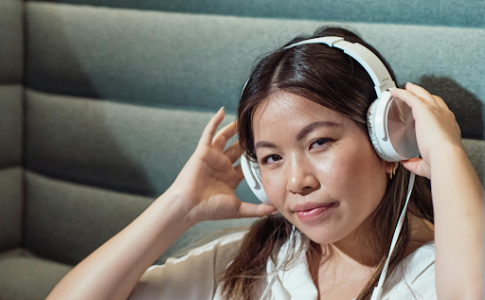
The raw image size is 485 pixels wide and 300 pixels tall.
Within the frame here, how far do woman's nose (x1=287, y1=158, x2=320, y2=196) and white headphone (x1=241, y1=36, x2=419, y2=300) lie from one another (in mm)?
126

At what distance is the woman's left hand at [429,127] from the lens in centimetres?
77

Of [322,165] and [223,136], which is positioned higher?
[322,165]

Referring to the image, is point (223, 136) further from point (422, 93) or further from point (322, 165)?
point (422, 93)

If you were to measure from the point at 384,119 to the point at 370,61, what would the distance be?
0.39ft

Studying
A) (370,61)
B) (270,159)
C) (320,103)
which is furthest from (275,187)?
(370,61)

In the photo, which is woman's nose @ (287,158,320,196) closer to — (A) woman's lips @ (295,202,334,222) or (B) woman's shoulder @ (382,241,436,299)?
(A) woman's lips @ (295,202,334,222)

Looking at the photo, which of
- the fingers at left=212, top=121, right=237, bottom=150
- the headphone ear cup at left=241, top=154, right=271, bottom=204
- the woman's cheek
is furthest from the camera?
the fingers at left=212, top=121, right=237, bottom=150

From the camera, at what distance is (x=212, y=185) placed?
1104mm

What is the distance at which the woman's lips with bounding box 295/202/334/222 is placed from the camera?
838mm

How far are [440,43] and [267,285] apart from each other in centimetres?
67

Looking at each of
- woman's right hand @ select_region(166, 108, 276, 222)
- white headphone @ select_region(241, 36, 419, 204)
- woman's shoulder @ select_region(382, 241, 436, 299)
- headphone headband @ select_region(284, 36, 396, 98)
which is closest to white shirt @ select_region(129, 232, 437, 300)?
woman's shoulder @ select_region(382, 241, 436, 299)

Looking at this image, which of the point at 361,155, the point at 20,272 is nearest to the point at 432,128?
the point at 361,155

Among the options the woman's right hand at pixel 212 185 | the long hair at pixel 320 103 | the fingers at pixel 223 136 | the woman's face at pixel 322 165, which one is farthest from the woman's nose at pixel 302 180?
the fingers at pixel 223 136

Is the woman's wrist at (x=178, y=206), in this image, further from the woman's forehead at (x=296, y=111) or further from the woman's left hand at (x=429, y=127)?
the woman's left hand at (x=429, y=127)
